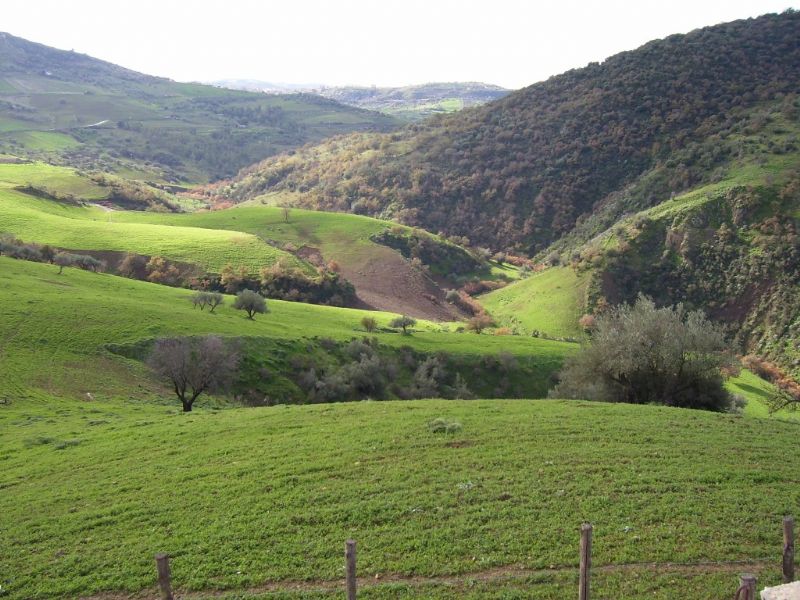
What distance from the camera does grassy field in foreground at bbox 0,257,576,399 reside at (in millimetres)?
41594

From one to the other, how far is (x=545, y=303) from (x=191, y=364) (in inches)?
2752

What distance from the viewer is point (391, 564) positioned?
15.5 meters

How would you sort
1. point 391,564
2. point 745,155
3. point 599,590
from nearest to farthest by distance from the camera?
point 599,590 < point 391,564 < point 745,155

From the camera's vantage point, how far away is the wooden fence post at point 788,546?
484 inches

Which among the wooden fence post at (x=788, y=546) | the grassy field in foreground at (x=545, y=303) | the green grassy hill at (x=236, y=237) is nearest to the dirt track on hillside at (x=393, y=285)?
the green grassy hill at (x=236, y=237)

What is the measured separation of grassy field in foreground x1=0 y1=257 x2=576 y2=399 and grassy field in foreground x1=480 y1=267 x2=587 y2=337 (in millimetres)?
19989

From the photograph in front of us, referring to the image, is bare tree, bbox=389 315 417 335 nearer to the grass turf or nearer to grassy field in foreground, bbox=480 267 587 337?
grassy field in foreground, bbox=480 267 587 337

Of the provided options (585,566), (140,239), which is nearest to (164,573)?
(585,566)

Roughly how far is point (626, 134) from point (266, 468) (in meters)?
151

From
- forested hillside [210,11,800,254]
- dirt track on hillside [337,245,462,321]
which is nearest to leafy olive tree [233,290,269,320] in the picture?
dirt track on hillside [337,245,462,321]

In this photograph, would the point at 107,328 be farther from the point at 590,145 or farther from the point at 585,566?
the point at 590,145

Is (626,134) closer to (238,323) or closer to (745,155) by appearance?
(745,155)

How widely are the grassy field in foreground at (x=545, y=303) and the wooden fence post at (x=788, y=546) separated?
248 feet

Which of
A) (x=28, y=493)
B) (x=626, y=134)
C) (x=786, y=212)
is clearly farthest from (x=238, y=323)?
(x=626, y=134)
